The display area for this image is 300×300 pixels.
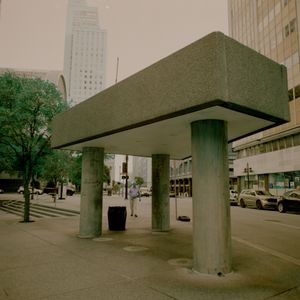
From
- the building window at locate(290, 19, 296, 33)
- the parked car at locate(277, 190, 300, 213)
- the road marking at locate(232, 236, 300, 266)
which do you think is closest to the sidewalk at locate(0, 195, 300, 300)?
the road marking at locate(232, 236, 300, 266)

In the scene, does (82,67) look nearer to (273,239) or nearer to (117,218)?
(117,218)

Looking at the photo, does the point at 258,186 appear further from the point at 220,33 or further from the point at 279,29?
the point at 220,33

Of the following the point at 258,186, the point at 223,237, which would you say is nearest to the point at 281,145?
the point at 258,186

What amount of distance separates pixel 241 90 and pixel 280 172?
32139 mm

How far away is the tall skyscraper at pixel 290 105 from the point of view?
105 ft

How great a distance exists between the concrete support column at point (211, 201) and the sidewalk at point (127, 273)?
13.3 inches

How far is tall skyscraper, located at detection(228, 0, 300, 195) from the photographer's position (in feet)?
105

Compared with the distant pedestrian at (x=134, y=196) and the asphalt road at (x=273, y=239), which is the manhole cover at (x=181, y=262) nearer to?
the asphalt road at (x=273, y=239)

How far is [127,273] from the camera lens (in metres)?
5.91

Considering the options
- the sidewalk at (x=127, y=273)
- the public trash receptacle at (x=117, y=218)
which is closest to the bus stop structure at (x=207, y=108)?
the sidewalk at (x=127, y=273)

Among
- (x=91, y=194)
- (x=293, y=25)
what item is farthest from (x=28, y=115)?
(x=293, y=25)

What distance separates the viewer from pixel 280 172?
34.7 meters

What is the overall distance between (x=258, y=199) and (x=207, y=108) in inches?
823

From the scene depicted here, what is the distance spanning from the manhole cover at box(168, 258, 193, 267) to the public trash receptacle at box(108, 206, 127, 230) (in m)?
4.88
